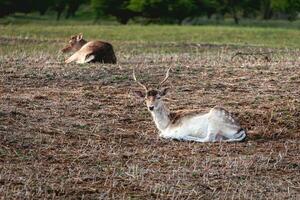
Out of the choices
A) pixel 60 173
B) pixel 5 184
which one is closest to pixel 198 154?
pixel 60 173

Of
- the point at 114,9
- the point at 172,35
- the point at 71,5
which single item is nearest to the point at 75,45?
the point at 172,35

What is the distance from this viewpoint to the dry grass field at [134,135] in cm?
983

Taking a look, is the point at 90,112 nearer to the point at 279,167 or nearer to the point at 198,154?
the point at 198,154

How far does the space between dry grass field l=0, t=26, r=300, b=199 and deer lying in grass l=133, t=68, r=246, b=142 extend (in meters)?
0.21

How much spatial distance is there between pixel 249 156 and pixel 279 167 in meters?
0.63

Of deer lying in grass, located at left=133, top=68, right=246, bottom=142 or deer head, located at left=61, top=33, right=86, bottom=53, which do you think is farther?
deer head, located at left=61, top=33, right=86, bottom=53

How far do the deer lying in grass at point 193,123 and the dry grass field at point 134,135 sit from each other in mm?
210

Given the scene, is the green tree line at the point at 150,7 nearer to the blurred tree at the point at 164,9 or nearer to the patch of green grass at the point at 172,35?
the blurred tree at the point at 164,9

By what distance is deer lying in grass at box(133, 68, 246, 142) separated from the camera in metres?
12.7

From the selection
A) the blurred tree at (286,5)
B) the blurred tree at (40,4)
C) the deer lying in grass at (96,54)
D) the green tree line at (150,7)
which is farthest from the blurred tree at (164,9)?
the deer lying in grass at (96,54)

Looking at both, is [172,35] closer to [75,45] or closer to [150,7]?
[75,45]

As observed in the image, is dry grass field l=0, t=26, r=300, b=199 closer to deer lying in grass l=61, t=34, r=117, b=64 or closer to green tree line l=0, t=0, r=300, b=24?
deer lying in grass l=61, t=34, r=117, b=64

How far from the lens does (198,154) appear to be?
38.4 ft

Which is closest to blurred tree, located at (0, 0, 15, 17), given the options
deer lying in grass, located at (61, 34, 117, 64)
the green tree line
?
the green tree line
